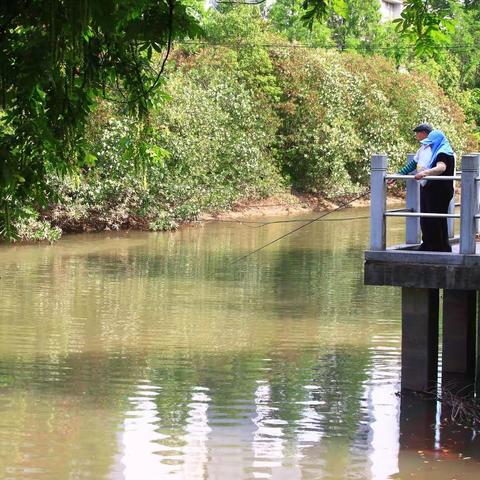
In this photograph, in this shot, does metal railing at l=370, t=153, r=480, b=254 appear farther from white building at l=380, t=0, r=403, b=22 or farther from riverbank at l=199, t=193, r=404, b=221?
white building at l=380, t=0, r=403, b=22

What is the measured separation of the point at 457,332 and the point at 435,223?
4.84 ft

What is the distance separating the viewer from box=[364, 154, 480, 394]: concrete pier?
A: 36.8ft

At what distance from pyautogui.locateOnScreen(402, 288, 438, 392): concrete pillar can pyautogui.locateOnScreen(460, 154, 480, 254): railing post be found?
671 mm

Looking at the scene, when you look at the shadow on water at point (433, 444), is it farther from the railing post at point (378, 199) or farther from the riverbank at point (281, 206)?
the riverbank at point (281, 206)

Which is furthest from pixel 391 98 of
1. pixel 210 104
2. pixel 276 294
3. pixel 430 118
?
pixel 276 294

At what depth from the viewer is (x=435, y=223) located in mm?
11727

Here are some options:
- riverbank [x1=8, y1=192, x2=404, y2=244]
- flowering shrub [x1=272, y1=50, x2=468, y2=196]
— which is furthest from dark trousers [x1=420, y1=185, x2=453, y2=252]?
flowering shrub [x1=272, y1=50, x2=468, y2=196]

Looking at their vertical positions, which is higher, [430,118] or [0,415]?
[430,118]

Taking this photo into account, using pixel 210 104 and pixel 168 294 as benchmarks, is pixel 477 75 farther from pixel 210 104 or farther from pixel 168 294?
pixel 168 294

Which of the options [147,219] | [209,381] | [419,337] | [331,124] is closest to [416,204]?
[419,337]

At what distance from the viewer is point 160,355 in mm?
15125

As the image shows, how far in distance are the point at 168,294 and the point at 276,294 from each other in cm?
202

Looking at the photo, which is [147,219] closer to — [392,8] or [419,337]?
[419,337]

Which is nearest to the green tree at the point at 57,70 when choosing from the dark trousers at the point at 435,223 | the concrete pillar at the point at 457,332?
the dark trousers at the point at 435,223
